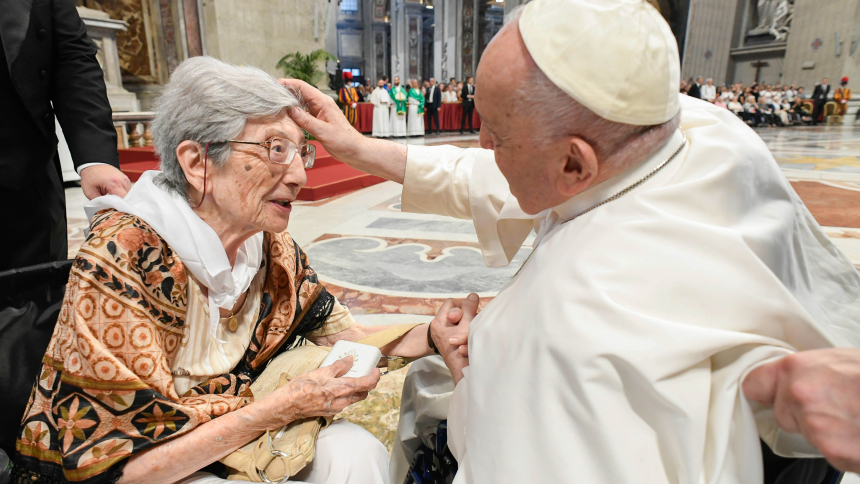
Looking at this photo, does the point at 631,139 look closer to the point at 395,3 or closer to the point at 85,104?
the point at 85,104

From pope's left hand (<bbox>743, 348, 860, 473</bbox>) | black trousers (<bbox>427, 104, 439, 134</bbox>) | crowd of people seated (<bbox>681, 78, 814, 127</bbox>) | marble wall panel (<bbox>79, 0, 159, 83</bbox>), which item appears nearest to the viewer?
pope's left hand (<bbox>743, 348, 860, 473</bbox>)

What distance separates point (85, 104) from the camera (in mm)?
1984

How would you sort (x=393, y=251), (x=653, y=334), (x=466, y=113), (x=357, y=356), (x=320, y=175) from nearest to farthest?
(x=653, y=334) < (x=357, y=356) < (x=393, y=251) < (x=320, y=175) < (x=466, y=113)

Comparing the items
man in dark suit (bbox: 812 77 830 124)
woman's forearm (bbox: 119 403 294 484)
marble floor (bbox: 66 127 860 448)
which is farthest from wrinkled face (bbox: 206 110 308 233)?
man in dark suit (bbox: 812 77 830 124)

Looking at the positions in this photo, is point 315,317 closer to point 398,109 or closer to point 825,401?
A: point 825,401

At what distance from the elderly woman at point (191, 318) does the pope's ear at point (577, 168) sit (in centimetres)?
75

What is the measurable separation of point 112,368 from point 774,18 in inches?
1138

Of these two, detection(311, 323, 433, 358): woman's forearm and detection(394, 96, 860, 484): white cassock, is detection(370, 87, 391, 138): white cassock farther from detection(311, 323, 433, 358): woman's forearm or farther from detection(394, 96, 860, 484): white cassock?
detection(394, 96, 860, 484): white cassock

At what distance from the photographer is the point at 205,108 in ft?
4.47

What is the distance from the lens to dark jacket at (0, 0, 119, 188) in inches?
68.7

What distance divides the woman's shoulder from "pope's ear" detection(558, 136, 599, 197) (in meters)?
0.95

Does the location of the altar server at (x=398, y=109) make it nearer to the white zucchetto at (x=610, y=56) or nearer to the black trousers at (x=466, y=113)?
the black trousers at (x=466, y=113)

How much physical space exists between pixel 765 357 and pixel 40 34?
7.61ft

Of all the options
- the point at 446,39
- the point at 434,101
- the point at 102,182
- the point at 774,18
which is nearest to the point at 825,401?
the point at 102,182
